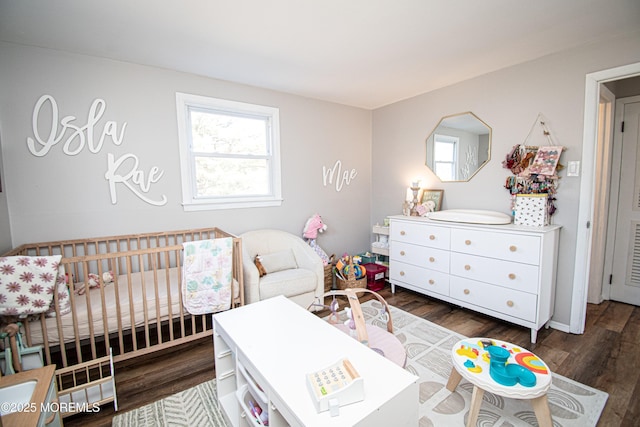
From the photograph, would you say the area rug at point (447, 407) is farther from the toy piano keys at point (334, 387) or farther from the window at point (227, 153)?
the window at point (227, 153)

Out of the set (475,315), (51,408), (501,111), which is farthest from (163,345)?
(501,111)

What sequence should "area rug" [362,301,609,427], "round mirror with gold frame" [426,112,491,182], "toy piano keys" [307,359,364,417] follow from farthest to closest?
1. "round mirror with gold frame" [426,112,491,182]
2. "area rug" [362,301,609,427]
3. "toy piano keys" [307,359,364,417]

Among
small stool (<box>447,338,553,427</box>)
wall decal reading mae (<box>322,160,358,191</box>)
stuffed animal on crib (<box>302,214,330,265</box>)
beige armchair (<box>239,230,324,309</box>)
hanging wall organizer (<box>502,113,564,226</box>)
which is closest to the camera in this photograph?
small stool (<box>447,338,553,427</box>)

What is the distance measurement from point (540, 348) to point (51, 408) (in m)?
3.05

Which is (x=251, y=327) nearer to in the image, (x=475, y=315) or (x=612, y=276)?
(x=475, y=315)

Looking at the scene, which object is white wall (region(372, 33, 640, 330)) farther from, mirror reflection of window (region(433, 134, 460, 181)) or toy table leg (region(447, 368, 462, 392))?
toy table leg (region(447, 368, 462, 392))

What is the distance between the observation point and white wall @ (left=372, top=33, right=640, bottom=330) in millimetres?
2287

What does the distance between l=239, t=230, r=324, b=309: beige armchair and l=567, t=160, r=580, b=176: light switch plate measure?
228 centimetres

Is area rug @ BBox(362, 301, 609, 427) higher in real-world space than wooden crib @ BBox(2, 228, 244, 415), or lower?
lower

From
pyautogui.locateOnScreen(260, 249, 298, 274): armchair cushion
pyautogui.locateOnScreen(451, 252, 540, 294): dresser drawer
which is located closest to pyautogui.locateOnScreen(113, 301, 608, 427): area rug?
pyautogui.locateOnScreen(451, 252, 540, 294): dresser drawer

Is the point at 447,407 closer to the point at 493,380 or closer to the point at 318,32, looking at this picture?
the point at 493,380

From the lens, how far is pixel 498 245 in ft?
7.89

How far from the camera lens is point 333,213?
3826 mm

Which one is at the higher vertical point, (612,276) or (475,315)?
(612,276)
